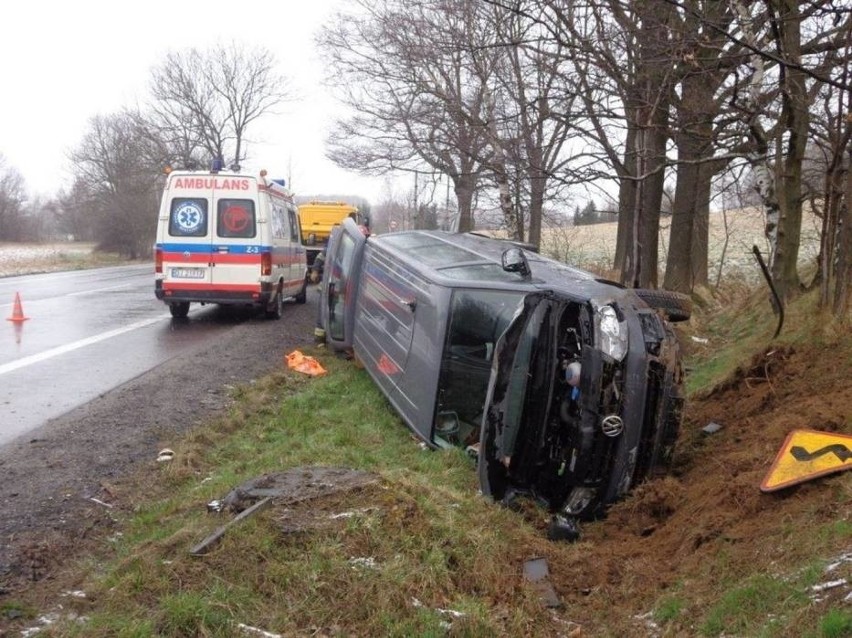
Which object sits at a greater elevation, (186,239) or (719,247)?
(186,239)

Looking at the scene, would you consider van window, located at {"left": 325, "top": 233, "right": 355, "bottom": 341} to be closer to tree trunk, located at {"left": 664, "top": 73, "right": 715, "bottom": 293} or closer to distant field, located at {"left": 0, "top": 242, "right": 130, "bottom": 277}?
tree trunk, located at {"left": 664, "top": 73, "right": 715, "bottom": 293}

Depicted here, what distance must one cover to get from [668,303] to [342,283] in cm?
469

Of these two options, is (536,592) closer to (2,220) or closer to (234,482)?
(234,482)

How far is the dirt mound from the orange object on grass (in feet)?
15.5

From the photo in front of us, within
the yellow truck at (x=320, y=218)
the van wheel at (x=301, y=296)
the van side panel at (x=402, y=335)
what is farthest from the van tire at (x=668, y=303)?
the yellow truck at (x=320, y=218)

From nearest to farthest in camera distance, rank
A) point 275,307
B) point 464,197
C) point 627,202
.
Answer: point 275,307, point 627,202, point 464,197

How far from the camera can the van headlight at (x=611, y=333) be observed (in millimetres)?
4781

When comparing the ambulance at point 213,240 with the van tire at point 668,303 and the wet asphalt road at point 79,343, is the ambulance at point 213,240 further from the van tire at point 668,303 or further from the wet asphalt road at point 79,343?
the van tire at point 668,303

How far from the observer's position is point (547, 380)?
486 cm

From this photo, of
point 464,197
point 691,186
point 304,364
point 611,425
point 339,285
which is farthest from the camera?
point 464,197

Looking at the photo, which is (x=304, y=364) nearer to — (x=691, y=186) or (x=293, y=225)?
(x=293, y=225)

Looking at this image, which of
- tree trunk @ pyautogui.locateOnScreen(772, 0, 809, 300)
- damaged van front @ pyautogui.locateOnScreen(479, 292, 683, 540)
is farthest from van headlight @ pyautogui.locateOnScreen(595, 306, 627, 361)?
tree trunk @ pyautogui.locateOnScreen(772, 0, 809, 300)

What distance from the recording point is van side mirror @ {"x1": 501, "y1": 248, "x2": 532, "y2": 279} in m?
6.03

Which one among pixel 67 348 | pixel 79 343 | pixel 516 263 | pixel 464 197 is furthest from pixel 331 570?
pixel 464 197
